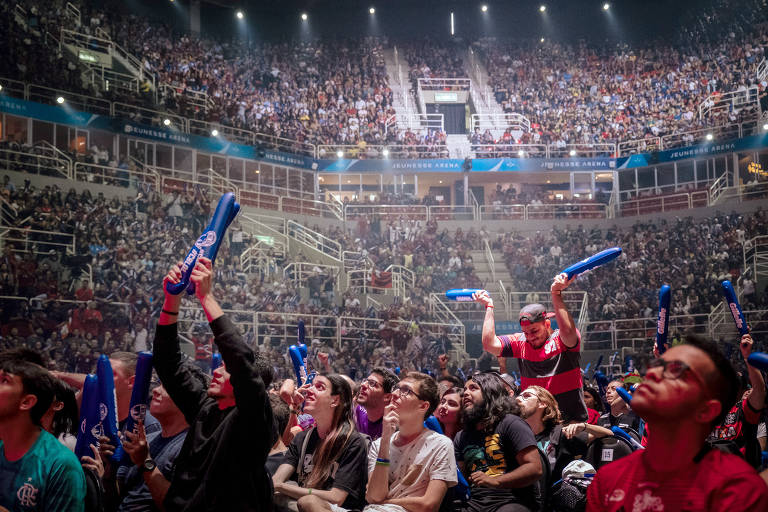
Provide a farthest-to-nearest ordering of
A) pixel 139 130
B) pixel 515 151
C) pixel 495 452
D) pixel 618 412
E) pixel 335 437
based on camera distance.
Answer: pixel 515 151, pixel 139 130, pixel 618 412, pixel 335 437, pixel 495 452

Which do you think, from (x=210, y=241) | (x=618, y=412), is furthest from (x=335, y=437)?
(x=618, y=412)

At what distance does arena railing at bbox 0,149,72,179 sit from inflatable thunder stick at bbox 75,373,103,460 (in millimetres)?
16921

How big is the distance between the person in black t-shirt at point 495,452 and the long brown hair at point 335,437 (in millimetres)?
697

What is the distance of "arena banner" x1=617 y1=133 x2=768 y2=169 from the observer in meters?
23.6

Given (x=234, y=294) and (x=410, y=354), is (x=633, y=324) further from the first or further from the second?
(x=234, y=294)

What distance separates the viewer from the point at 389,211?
2509 centimetres

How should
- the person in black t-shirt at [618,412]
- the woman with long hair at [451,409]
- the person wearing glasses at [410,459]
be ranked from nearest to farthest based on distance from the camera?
the person wearing glasses at [410,459] → the woman with long hair at [451,409] → the person in black t-shirt at [618,412]

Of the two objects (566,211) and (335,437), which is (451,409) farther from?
(566,211)

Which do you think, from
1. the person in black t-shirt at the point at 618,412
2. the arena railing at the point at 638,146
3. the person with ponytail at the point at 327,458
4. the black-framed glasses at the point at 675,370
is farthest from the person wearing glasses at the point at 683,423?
the arena railing at the point at 638,146

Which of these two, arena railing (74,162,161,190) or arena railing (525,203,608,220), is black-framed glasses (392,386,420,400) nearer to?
arena railing (74,162,161,190)

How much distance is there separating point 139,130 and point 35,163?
12.0 ft

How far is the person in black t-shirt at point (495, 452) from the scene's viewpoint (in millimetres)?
3861

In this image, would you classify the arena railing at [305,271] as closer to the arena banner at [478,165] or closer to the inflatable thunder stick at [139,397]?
the arena banner at [478,165]

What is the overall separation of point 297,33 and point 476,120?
8.63 m
